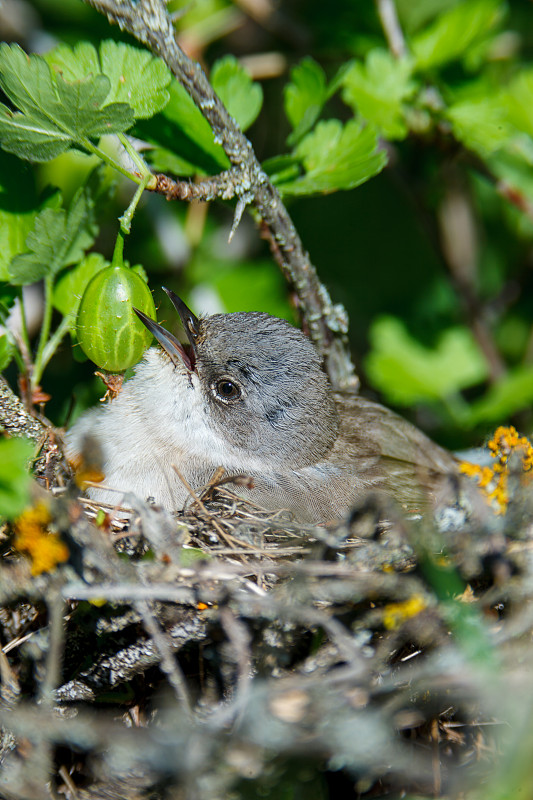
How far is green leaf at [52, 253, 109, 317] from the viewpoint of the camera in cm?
237

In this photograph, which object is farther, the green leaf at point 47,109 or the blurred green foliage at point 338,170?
the blurred green foliage at point 338,170

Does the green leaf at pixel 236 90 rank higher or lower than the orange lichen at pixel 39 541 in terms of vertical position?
higher

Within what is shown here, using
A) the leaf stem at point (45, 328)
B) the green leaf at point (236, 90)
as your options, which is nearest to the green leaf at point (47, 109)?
the leaf stem at point (45, 328)

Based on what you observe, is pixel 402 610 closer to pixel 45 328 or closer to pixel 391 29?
pixel 45 328

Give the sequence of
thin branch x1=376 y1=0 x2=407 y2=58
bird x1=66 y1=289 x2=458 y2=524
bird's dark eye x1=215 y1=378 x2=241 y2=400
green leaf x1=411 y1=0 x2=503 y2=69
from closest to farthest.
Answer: bird x1=66 y1=289 x2=458 y2=524 → bird's dark eye x1=215 y1=378 x2=241 y2=400 → green leaf x1=411 y1=0 x2=503 y2=69 → thin branch x1=376 y1=0 x2=407 y2=58

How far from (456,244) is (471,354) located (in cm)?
76

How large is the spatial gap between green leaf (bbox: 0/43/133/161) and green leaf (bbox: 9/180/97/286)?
272 mm

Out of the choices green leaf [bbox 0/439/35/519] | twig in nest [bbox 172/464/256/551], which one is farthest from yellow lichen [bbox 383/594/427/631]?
green leaf [bbox 0/439/35/519]

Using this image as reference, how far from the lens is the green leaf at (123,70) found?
199 centimetres

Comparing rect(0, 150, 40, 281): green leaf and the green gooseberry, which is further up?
rect(0, 150, 40, 281): green leaf

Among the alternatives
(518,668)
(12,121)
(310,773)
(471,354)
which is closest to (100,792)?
(310,773)

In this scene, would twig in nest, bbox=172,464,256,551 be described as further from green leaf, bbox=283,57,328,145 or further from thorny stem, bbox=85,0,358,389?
green leaf, bbox=283,57,328,145

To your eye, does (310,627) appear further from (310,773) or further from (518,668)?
(518,668)

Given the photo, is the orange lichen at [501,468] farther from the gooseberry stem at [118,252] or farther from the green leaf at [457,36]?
the green leaf at [457,36]
